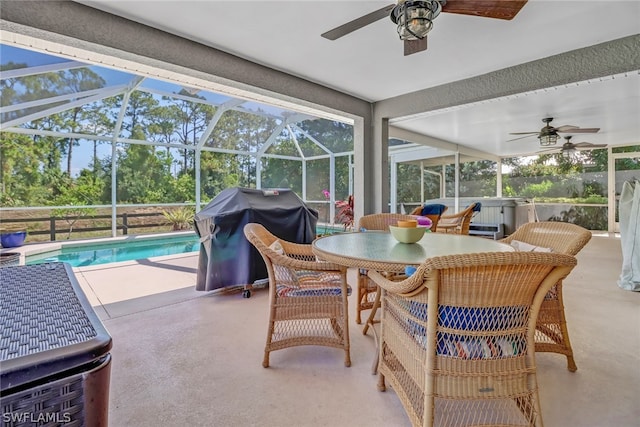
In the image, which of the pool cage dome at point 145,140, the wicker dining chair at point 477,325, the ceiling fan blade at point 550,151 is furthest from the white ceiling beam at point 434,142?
the wicker dining chair at point 477,325

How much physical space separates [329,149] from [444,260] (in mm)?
8470

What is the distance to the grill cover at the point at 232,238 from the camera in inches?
132

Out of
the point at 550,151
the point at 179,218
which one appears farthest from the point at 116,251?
the point at 550,151

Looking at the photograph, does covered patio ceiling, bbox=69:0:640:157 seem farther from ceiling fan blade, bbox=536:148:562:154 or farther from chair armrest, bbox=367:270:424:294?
ceiling fan blade, bbox=536:148:562:154

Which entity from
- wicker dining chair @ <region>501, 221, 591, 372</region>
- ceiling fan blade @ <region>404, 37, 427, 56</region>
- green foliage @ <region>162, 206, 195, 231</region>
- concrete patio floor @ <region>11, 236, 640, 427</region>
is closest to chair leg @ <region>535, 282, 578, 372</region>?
wicker dining chair @ <region>501, 221, 591, 372</region>

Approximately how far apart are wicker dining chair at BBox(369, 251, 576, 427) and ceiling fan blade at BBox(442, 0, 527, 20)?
1539 mm

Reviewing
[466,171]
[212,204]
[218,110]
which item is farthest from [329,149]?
[212,204]

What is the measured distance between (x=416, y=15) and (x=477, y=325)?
1.71 meters

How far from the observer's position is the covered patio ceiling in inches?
96.0

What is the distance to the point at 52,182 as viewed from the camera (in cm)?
697

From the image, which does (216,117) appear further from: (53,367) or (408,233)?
(53,367)

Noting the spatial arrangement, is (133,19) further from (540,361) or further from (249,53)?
(540,361)

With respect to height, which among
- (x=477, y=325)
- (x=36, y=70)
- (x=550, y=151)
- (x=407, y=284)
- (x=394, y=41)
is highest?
(x=36, y=70)

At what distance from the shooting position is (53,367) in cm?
51
